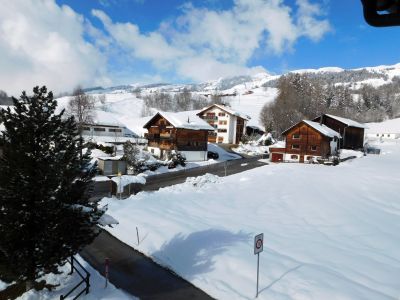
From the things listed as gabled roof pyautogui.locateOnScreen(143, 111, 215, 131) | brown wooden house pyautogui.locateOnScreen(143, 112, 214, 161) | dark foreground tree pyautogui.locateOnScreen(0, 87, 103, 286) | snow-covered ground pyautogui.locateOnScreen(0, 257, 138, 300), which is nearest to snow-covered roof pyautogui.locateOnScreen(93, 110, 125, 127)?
brown wooden house pyautogui.locateOnScreen(143, 112, 214, 161)

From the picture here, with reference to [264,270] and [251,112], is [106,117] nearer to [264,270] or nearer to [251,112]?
[264,270]

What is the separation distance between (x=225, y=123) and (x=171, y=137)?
29.5 meters

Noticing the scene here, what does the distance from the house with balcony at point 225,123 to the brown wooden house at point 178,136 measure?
2227 centimetres

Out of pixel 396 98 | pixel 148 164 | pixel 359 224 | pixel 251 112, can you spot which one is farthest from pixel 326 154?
pixel 396 98

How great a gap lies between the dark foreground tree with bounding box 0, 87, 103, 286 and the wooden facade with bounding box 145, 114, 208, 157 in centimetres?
4109

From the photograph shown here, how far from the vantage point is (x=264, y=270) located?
15.0 metres

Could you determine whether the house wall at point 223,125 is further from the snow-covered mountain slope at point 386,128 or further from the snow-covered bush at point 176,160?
the snow-covered mountain slope at point 386,128

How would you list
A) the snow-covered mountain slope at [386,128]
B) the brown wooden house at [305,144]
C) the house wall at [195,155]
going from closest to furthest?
the house wall at [195,155] → the brown wooden house at [305,144] → the snow-covered mountain slope at [386,128]

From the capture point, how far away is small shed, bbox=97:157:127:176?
4103 cm

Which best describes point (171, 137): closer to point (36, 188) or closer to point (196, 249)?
point (196, 249)

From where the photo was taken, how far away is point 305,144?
56.6m

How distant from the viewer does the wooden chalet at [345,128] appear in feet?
221

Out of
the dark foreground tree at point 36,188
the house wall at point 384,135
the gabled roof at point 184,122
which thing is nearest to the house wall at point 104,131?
the gabled roof at point 184,122

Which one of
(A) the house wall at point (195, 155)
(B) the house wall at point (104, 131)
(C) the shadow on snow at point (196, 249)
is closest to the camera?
(C) the shadow on snow at point (196, 249)
